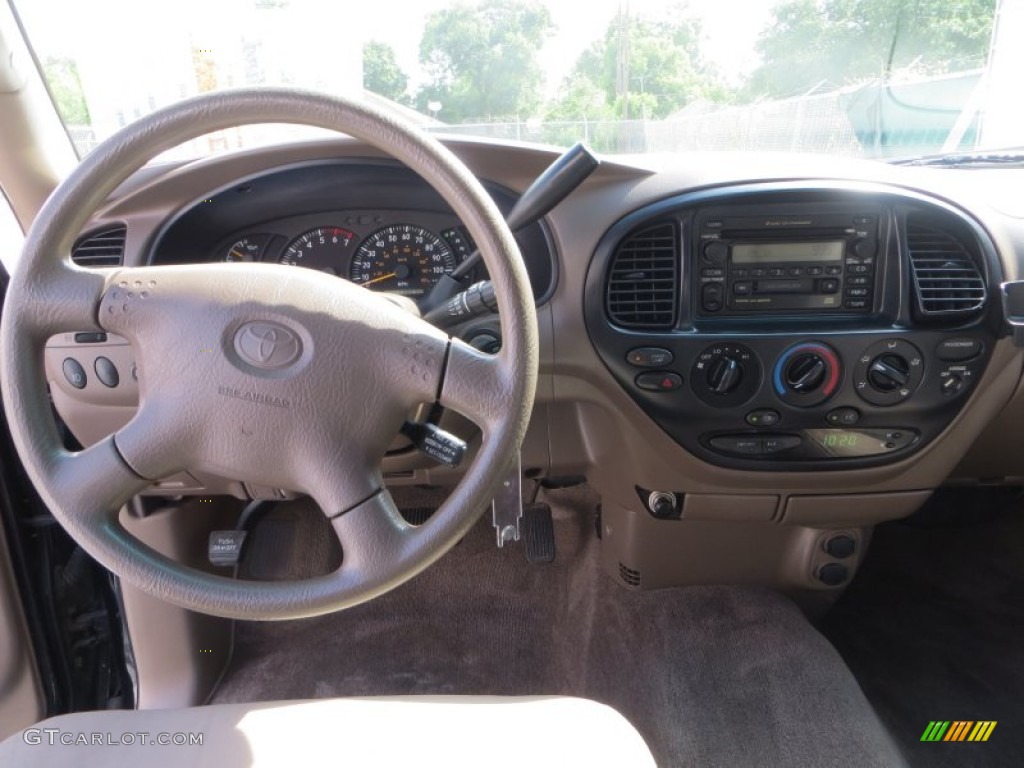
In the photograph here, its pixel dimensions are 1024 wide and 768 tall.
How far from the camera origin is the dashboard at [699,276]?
133 cm

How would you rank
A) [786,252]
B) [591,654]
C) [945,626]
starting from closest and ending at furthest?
1. [786,252]
2. [591,654]
3. [945,626]

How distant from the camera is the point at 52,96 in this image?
1468 mm

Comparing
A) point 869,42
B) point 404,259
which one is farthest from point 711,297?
point 869,42

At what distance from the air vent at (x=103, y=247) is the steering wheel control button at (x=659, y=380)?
3.03ft

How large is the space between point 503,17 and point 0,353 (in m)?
1.05

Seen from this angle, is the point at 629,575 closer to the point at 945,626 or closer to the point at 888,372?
the point at 888,372

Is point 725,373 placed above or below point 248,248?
below

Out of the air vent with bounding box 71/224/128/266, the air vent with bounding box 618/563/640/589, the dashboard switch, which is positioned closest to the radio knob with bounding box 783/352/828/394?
the dashboard switch

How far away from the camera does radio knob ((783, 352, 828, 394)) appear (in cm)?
137

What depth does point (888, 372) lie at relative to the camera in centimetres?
A: 137

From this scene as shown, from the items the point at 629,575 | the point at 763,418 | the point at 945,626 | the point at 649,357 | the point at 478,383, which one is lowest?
the point at 945,626

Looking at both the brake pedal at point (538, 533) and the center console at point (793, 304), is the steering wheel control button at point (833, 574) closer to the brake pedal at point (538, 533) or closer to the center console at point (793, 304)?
the center console at point (793, 304)

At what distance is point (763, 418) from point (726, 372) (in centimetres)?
12

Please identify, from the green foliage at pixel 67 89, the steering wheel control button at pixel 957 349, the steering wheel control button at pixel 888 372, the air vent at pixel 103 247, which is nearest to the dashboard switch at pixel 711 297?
the steering wheel control button at pixel 888 372
